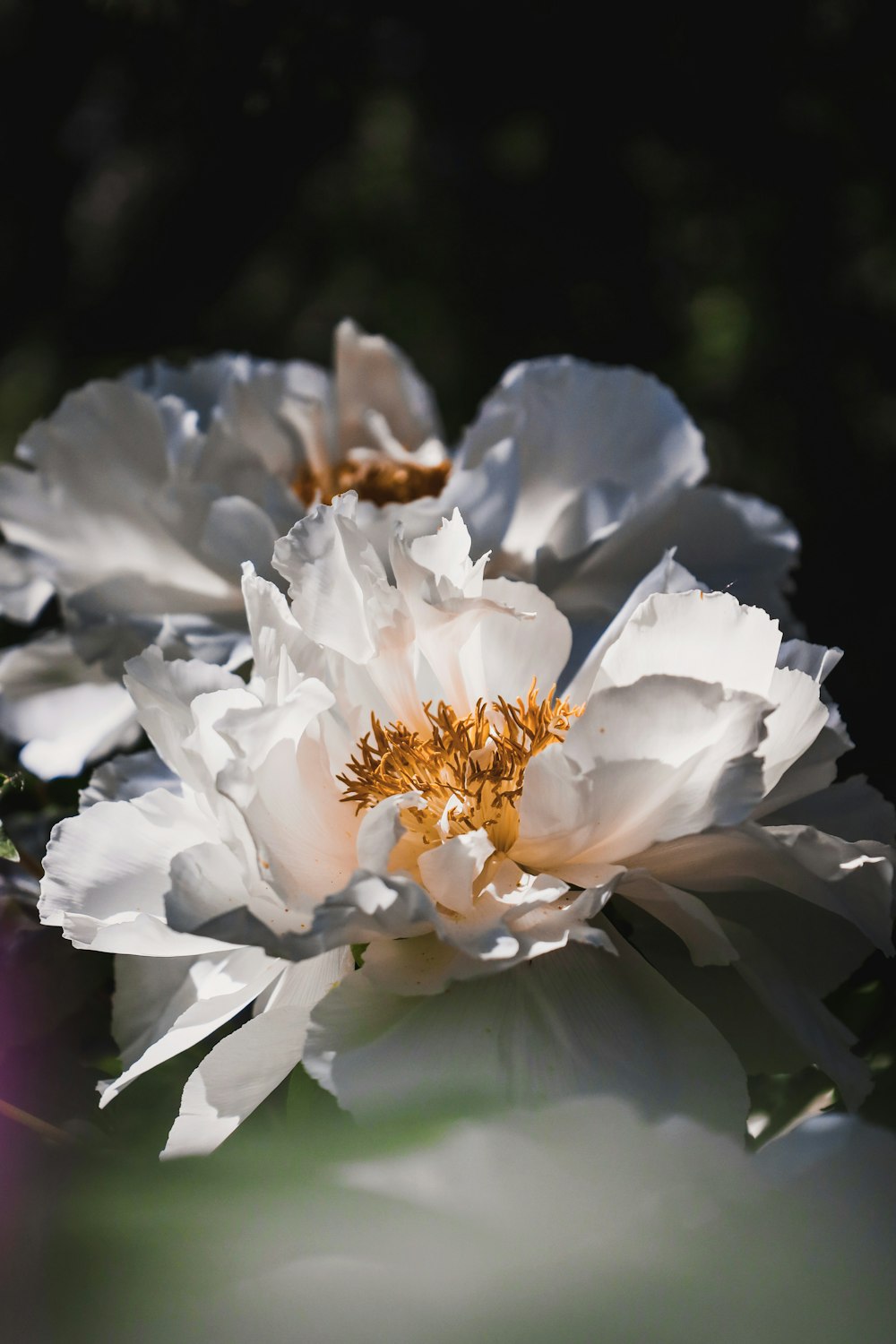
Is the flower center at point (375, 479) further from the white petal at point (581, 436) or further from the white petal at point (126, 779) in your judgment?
the white petal at point (126, 779)

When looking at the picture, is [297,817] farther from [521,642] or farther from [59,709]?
[59,709]

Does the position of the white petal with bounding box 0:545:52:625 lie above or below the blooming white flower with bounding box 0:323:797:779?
below

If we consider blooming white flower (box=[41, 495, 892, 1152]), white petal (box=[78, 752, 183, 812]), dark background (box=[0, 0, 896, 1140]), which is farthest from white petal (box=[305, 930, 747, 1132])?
dark background (box=[0, 0, 896, 1140])

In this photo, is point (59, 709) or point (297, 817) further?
point (59, 709)

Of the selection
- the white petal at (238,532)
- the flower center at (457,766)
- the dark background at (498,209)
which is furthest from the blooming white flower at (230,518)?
the dark background at (498,209)

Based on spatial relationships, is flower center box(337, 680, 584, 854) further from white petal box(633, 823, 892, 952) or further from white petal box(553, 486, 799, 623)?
white petal box(553, 486, 799, 623)

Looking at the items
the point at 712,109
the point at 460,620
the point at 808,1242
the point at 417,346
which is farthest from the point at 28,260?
the point at 808,1242

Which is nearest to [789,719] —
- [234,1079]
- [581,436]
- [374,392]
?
[234,1079]
